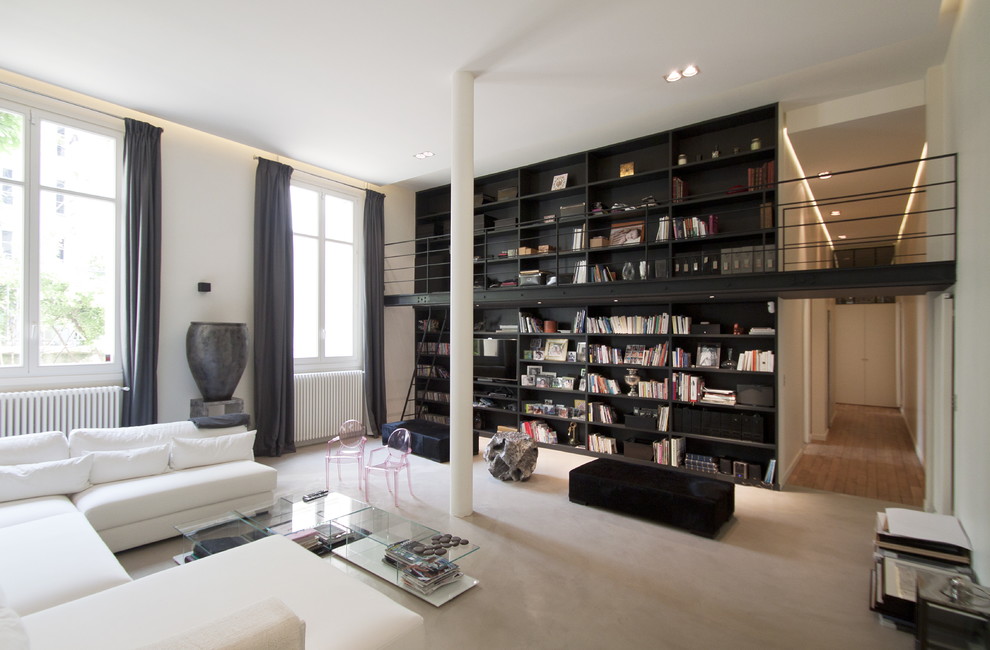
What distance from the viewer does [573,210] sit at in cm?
610

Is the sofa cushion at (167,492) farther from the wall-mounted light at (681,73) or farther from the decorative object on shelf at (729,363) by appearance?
the wall-mounted light at (681,73)

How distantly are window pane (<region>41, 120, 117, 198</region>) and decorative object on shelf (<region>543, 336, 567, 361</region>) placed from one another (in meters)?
5.33

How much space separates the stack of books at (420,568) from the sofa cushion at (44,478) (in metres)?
2.40

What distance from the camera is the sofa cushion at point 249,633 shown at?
4.14ft

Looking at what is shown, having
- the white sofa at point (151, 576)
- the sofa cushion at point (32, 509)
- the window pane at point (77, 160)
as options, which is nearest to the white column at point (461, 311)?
the white sofa at point (151, 576)

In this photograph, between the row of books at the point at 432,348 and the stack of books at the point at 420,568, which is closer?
the stack of books at the point at 420,568

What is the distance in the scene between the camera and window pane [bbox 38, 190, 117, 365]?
14.4 ft

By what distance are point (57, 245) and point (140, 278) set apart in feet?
2.38

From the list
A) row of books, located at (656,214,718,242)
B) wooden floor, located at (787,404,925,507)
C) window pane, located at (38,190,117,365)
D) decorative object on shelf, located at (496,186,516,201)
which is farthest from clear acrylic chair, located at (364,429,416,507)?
wooden floor, located at (787,404,925,507)

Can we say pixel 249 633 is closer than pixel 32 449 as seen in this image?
Yes

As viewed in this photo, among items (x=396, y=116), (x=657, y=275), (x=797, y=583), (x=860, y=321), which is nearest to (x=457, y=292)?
(x=396, y=116)

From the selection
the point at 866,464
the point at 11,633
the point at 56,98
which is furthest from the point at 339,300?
the point at 866,464

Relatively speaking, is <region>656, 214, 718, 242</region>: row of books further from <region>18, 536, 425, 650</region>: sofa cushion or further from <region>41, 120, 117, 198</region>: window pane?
<region>41, 120, 117, 198</region>: window pane

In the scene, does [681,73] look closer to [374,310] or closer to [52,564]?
[374,310]
